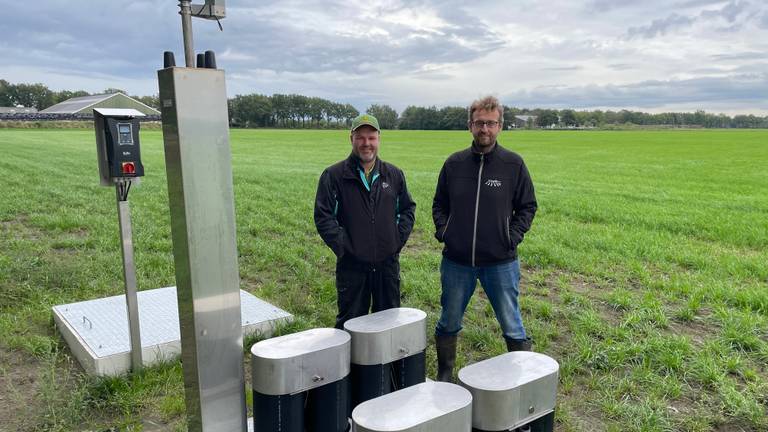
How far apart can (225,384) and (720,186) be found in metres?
18.3

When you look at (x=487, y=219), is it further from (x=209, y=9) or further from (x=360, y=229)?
(x=209, y=9)

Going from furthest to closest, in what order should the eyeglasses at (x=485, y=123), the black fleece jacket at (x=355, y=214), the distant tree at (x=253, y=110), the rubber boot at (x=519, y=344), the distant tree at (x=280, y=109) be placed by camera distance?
the distant tree at (x=280, y=109) → the distant tree at (x=253, y=110) → the rubber boot at (x=519, y=344) → the black fleece jacket at (x=355, y=214) → the eyeglasses at (x=485, y=123)

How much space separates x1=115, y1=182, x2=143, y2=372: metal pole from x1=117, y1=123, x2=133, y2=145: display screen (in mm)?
314

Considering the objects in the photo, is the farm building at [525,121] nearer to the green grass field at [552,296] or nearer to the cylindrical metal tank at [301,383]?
the green grass field at [552,296]

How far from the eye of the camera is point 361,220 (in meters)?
3.88

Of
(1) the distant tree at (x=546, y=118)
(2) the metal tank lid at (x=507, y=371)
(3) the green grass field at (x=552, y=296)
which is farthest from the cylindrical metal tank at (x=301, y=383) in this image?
(1) the distant tree at (x=546, y=118)

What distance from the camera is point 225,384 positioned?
2.85 metres

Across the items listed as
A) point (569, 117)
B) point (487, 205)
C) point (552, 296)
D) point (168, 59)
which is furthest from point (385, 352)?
point (569, 117)

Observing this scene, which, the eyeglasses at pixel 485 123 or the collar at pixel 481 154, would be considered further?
the collar at pixel 481 154

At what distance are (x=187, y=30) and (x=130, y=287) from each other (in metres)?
2.34

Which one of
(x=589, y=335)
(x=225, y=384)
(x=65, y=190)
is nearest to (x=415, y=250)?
(x=589, y=335)

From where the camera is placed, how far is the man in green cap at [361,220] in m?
3.84

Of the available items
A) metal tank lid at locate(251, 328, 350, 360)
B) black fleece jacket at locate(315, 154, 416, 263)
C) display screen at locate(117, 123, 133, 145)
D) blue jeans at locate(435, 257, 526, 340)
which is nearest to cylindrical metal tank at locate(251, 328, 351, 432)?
metal tank lid at locate(251, 328, 350, 360)

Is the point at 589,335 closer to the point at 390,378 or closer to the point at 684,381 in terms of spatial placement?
the point at 684,381
